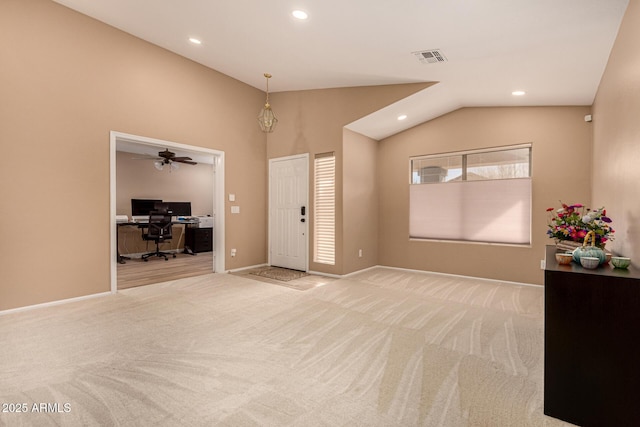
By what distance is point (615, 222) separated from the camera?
262cm

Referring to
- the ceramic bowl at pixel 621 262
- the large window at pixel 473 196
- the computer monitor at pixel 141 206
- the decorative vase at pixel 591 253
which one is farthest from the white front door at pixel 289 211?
the ceramic bowl at pixel 621 262

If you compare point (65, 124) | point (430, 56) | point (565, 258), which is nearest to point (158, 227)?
point (65, 124)

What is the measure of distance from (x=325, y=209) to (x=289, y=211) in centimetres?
84

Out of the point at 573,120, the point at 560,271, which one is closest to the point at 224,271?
the point at 560,271

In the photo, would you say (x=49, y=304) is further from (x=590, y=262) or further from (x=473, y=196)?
(x=473, y=196)

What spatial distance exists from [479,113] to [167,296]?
579cm

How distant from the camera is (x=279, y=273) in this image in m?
5.57

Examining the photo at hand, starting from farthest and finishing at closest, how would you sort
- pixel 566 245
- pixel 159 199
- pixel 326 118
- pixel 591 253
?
1. pixel 159 199
2. pixel 326 118
3. pixel 566 245
4. pixel 591 253

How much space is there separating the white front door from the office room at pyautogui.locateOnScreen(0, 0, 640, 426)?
0.11 m

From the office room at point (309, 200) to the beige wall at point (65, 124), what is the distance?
21 millimetres

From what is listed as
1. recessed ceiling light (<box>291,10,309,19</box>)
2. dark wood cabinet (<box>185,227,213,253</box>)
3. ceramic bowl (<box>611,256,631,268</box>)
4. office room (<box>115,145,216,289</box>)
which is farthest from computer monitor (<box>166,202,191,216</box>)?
ceramic bowl (<box>611,256,631,268</box>)

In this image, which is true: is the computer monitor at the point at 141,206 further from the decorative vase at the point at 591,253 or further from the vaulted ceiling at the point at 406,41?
the decorative vase at the point at 591,253

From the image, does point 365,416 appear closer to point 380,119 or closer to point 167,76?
point 380,119

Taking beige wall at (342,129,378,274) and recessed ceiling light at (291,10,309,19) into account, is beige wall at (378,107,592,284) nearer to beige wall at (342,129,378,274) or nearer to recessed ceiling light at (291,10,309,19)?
beige wall at (342,129,378,274)
